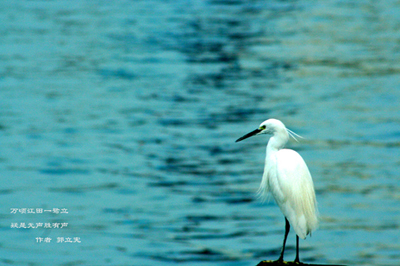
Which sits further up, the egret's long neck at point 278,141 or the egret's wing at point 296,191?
the egret's long neck at point 278,141

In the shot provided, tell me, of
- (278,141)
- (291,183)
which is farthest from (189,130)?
(291,183)

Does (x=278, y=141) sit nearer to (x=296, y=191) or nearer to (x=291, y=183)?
(x=291, y=183)

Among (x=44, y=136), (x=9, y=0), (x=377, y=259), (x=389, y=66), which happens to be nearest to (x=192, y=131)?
(x=44, y=136)

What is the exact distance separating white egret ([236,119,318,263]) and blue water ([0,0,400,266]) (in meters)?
6.07

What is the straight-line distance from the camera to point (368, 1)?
5131 cm

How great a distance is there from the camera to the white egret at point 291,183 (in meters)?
9.42

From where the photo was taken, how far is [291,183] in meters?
9.45

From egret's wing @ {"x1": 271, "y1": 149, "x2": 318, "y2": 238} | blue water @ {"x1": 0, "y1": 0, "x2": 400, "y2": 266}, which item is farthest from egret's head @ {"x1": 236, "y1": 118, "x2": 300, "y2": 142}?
blue water @ {"x1": 0, "y1": 0, "x2": 400, "y2": 266}

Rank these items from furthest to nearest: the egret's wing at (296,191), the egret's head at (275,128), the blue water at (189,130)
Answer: the blue water at (189,130) < the egret's head at (275,128) < the egret's wing at (296,191)

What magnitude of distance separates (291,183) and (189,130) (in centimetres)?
1556

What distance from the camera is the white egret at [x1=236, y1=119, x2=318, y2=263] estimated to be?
9.42 meters

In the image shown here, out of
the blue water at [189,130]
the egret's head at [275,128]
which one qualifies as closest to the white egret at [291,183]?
the egret's head at [275,128]

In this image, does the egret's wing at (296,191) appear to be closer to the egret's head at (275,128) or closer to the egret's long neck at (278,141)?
the egret's long neck at (278,141)

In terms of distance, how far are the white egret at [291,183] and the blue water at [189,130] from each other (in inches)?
239
